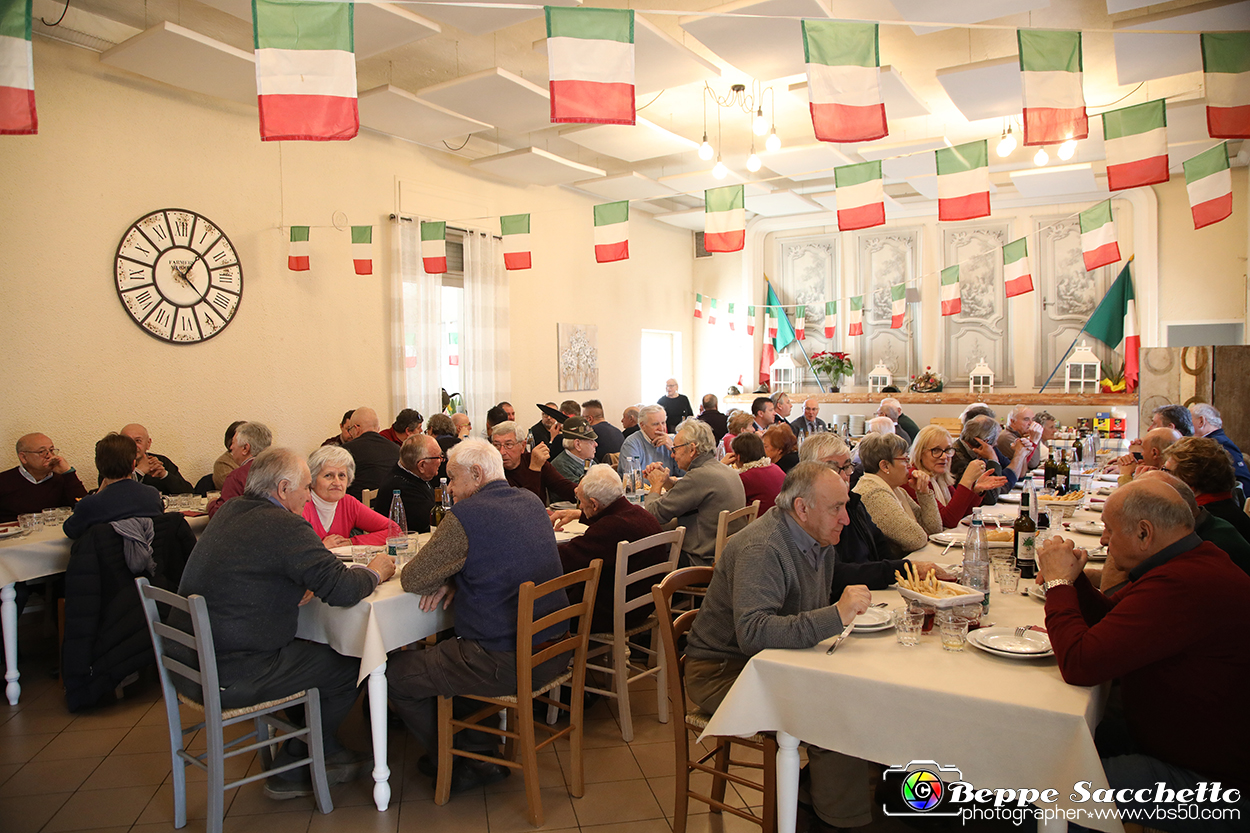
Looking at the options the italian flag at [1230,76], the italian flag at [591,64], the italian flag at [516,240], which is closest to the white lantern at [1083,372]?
the italian flag at [1230,76]

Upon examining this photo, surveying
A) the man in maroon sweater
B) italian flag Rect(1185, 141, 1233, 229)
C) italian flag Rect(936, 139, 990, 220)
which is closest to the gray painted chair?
the man in maroon sweater

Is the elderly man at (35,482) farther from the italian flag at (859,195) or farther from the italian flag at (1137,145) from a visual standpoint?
the italian flag at (1137,145)

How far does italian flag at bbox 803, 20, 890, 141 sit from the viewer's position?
4.24m

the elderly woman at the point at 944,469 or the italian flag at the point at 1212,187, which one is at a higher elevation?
the italian flag at the point at 1212,187

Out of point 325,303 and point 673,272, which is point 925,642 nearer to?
point 325,303

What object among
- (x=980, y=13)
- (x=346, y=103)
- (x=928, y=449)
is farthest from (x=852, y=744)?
(x=980, y=13)

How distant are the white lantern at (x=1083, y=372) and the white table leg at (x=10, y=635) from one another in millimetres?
12052

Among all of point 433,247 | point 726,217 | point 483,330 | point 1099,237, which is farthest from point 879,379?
point 433,247

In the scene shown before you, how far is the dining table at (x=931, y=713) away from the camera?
1.81 m

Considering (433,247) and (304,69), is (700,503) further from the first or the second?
(433,247)

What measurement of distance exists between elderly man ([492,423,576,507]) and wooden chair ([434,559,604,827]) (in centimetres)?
184

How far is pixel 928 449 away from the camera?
13.7 ft

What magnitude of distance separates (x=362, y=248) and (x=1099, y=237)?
24.8 ft

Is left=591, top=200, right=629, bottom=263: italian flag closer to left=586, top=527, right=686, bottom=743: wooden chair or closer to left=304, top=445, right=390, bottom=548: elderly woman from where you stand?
left=304, top=445, right=390, bottom=548: elderly woman
